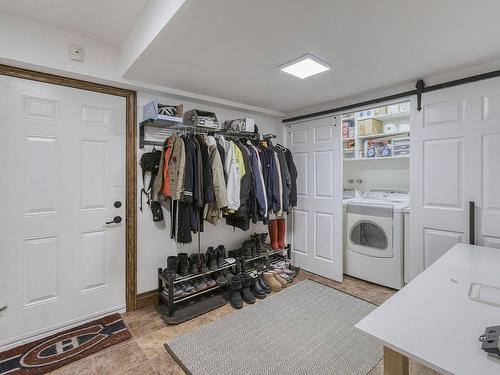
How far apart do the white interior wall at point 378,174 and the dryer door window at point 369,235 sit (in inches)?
37.6

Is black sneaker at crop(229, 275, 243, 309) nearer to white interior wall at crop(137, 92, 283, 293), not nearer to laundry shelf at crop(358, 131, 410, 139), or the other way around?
white interior wall at crop(137, 92, 283, 293)

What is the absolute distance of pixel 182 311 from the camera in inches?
92.2

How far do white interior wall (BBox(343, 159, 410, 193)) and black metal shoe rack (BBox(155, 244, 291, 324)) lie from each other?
2287 millimetres

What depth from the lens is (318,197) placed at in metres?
3.24

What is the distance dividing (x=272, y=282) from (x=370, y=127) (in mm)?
2475

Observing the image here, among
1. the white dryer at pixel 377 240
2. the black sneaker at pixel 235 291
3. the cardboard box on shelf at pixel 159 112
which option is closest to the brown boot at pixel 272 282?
the black sneaker at pixel 235 291

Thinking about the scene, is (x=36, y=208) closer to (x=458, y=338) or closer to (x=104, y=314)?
(x=104, y=314)

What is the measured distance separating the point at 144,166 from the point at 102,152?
356 millimetres

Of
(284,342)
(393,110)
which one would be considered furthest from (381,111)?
(284,342)

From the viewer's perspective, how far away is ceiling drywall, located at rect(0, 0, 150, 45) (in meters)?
1.64

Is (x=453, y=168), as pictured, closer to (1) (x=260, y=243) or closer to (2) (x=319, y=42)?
(2) (x=319, y=42)

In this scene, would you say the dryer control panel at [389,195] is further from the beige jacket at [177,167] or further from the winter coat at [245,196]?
the beige jacket at [177,167]

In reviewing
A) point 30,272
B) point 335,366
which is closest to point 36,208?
point 30,272

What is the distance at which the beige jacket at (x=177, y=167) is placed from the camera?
2.13m
